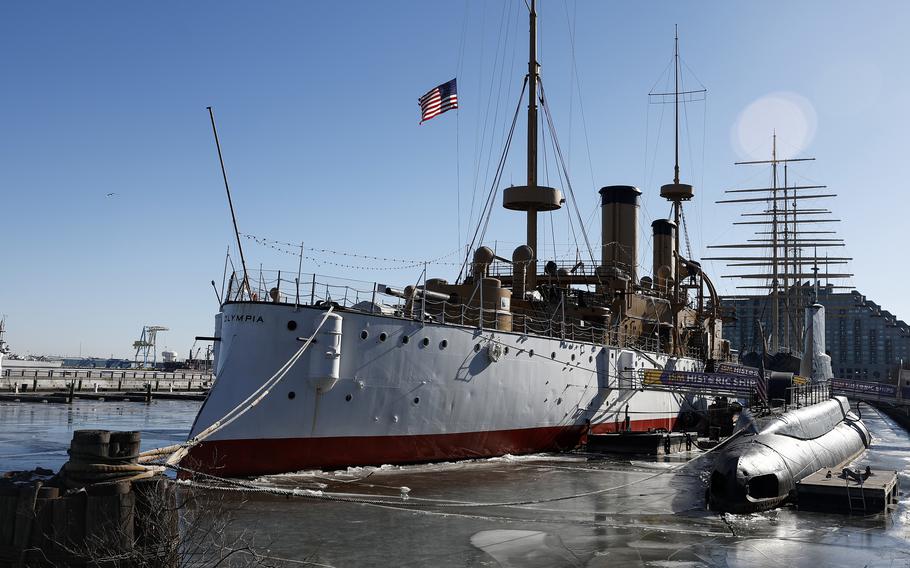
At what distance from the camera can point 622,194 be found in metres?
34.4

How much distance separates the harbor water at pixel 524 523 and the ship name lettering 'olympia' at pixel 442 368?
Result: 898 millimetres

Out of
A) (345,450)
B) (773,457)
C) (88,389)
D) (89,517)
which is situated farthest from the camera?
(88,389)

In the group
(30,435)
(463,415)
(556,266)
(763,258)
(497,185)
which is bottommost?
(30,435)

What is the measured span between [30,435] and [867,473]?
28.0 m

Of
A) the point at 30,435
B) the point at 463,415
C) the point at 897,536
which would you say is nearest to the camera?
the point at 897,536

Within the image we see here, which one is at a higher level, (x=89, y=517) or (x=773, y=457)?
(x=773, y=457)

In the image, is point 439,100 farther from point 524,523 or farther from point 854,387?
point 854,387

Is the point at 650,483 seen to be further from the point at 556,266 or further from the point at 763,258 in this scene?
the point at 763,258

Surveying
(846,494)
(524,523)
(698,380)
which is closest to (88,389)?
(698,380)

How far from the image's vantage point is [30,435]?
2831 centimetres

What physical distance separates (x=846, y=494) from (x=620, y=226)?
64.7ft

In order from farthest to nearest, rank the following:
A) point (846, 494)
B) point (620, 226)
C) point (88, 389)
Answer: point (88, 389) → point (620, 226) → point (846, 494)

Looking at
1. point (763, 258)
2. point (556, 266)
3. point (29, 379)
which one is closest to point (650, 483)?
point (556, 266)

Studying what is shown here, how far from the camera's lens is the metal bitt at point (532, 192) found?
2884 centimetres
